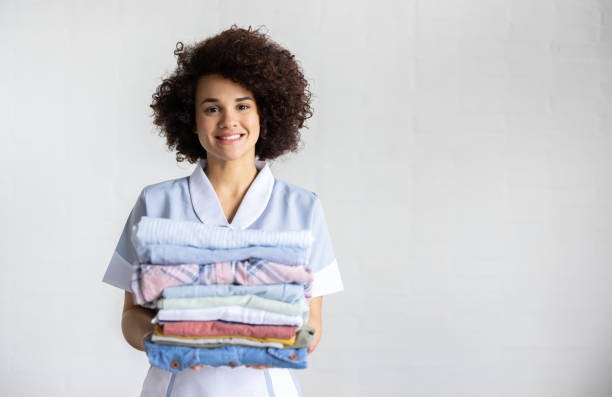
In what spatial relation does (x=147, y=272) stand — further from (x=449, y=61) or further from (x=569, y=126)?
(x=569, y=126)

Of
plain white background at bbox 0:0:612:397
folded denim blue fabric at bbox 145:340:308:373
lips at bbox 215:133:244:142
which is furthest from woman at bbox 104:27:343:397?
plain white background at bbox 0:0:612:397

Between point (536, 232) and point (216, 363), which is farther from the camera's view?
point (536, 232)

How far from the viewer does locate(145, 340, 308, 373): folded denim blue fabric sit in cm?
139

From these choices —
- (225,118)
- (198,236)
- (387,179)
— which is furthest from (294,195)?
(387,179)

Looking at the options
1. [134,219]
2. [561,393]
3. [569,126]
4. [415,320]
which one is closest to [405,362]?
[415,320]

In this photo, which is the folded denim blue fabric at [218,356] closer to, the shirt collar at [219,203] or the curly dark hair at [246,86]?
the shirt collar at [219,203]

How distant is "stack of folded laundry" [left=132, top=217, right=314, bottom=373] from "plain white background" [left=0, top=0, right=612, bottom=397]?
51.1 inches

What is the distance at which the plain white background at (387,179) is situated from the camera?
271cm

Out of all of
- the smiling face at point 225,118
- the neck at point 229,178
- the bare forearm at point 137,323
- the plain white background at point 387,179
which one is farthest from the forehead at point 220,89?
the plain white background at point 387,179

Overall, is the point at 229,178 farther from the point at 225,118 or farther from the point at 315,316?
the point at 315,316

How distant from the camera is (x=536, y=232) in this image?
2865 millimetres

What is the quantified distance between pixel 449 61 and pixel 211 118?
144 centimetres

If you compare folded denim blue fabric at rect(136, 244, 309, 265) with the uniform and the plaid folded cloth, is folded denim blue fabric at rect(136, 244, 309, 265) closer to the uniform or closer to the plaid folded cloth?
the plaid folded cloth

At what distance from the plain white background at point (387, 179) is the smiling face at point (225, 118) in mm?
1057
